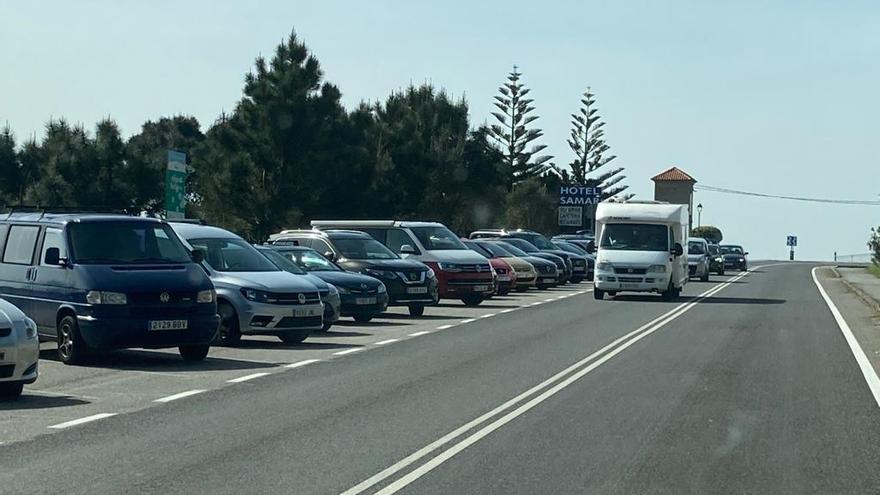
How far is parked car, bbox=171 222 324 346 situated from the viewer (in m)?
20.1

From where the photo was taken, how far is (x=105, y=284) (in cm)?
1702

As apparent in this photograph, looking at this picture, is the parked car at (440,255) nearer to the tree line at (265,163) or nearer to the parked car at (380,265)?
the parked car at (380,265)

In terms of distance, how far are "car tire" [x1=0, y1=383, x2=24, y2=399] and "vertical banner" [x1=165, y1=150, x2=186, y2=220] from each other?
14.5 meters

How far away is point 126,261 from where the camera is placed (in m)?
17.7

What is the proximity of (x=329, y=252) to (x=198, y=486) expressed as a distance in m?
18.9

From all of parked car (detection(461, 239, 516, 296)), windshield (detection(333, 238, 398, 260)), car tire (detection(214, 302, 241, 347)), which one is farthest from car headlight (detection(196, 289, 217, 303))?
parked car (detection(461, 239, 516, 296))

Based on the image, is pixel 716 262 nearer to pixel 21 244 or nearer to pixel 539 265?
pixel 539 265

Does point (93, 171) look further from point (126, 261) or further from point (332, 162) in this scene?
point (126, 261)

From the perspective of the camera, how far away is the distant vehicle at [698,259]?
5547 cm

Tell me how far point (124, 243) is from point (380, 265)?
416 inches

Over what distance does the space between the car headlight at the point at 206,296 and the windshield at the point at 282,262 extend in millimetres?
4769

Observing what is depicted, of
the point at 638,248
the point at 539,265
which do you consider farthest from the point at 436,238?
the point at 539,265

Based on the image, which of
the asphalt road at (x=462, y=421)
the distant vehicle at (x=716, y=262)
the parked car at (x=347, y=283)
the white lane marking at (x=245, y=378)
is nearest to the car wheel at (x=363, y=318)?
the parked car at (x=347, y=283)

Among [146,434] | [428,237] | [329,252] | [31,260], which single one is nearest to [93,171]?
[428,237]
